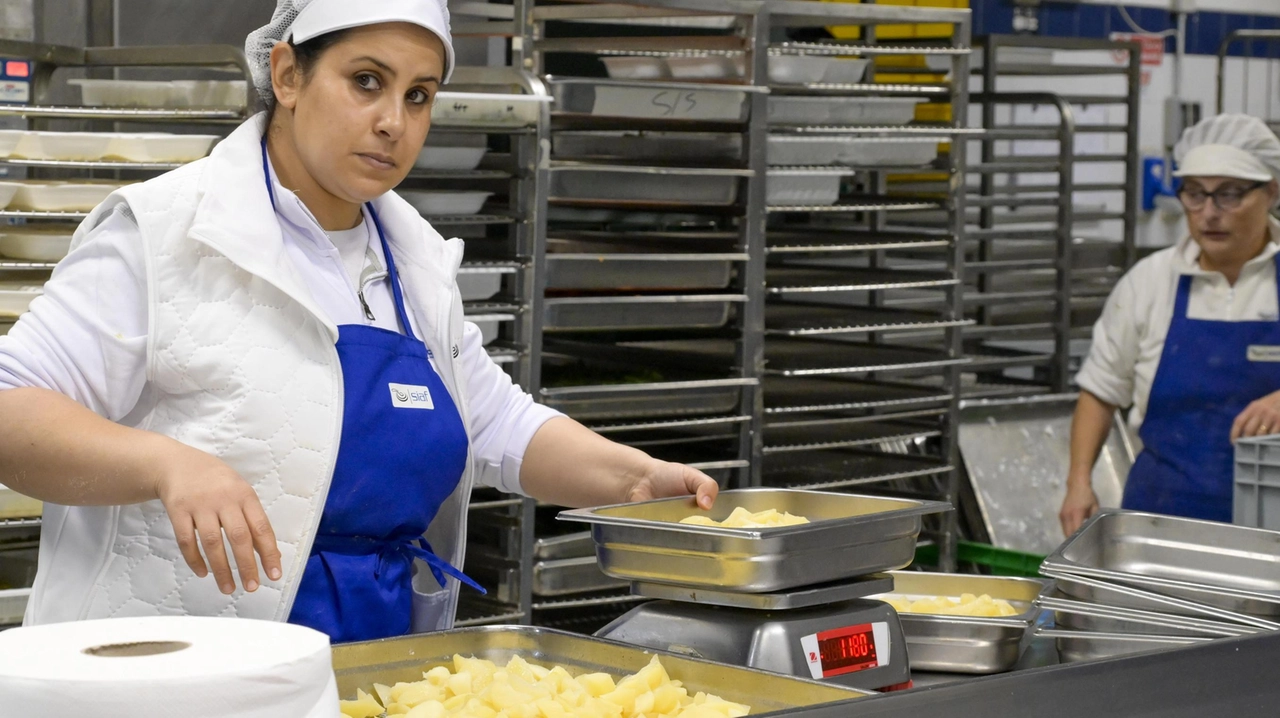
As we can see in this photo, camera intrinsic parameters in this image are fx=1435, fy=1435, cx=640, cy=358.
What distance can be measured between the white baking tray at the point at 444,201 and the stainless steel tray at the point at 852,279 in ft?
3.16

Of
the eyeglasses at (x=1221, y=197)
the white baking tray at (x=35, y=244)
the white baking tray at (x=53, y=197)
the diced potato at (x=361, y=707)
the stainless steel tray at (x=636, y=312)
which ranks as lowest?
the diced potato at (x=361, y=707)

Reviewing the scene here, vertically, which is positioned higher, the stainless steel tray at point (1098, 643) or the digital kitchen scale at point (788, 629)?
the digital kitchen scale at point (788, 629)

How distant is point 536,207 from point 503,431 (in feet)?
4.03

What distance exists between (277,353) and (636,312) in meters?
1.80

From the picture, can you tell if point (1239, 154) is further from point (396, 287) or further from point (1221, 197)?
point (396, 287)

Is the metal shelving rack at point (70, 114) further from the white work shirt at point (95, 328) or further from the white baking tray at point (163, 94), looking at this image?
the white work shirt at point (95, 328)

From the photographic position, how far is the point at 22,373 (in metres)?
1.59

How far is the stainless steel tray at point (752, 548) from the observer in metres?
1.63

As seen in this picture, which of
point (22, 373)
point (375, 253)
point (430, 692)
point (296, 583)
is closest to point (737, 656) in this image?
point (430, 692)

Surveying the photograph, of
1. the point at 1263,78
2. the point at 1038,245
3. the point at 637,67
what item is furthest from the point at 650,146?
the point at 1263,78

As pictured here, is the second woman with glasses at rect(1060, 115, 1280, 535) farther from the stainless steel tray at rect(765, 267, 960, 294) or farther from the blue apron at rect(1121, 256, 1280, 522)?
the stainless steel tray at rect(765, 267, 960, 294)

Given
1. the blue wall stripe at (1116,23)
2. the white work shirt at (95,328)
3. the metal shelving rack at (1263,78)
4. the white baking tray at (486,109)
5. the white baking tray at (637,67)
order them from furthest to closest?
the metal shelving rack at (1263,78), the blue wall stripe at (1116,23), the white baking tray at (637,67), the white baking tray at (486,109), the white work shirt at (95,328)

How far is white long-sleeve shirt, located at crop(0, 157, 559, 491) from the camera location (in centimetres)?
163

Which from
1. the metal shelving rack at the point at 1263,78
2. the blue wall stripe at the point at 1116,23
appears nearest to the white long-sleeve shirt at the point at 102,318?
the blue wall stripe at the point at 1116,23
